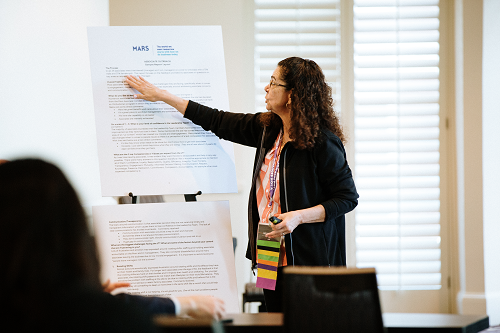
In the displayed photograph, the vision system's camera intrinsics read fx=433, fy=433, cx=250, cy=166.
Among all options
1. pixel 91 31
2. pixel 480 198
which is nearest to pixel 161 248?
pixel 91 31

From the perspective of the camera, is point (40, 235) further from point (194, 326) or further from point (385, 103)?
point (385, 103)

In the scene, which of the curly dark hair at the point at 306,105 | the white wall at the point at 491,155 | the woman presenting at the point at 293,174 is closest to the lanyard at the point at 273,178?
the woman presenting at the point at 293,174

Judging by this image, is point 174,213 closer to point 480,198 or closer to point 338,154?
point 338,154

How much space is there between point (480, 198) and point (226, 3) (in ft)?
8.34

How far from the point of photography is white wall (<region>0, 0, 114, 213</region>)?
6.08ft

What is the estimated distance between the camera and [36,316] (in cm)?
65

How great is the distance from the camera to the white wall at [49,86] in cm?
185

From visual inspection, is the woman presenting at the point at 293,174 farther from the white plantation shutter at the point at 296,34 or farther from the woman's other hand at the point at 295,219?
the white plantation shutter at the point at 296,34

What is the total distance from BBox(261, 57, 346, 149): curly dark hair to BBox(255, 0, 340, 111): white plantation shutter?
156cm

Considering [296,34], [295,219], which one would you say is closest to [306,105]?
[295,219]

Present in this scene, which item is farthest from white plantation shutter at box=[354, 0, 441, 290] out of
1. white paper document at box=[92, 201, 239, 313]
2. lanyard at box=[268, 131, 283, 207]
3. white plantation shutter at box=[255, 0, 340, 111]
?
white paper document at box=[92, 201, 239, 313]

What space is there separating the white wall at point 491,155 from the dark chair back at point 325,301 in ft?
9.17

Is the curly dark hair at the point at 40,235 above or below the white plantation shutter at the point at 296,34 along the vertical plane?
below

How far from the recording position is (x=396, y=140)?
3.58m
